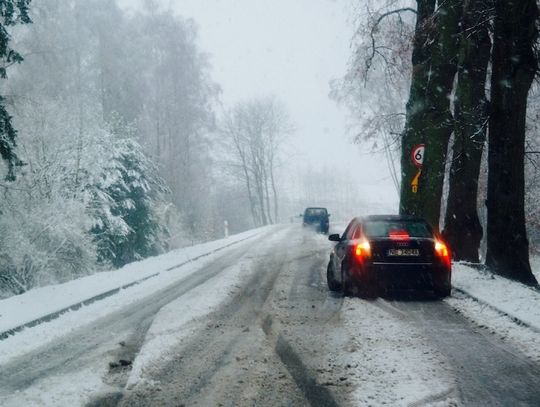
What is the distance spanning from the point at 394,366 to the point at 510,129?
5832mm

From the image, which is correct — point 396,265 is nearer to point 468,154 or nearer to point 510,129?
point 510,129

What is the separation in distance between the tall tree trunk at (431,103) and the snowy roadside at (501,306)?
3.63m

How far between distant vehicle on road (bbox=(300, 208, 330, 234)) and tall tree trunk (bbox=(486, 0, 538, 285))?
20736 mm

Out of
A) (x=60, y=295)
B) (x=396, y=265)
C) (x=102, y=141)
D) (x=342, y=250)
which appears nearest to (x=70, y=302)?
(x=60, y=295)

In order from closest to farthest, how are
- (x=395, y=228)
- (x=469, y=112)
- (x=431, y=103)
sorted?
(x=395, y=228) → (x=469, y=112) → (x=431, y=103)

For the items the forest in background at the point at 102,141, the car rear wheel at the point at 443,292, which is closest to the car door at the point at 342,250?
the car rear wheel at the point at 443,292

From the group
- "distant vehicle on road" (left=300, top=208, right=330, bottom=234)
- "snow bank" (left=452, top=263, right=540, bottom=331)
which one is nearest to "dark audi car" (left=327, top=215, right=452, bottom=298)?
"snow bank" (left=452, top=263, right=540, bottom=331)

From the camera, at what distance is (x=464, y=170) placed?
1269 centimetres

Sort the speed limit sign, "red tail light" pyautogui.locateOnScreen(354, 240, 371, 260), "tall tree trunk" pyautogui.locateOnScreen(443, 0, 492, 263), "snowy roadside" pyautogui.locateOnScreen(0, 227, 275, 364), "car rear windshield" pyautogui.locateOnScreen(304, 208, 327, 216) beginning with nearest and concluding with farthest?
"snowy roadside" pyautogui.locateOnScreen(0, 227, 275, 364) → "red tail light" pyautogui.locateOnScreen(354, 240, 371, 260) → "tall tree trunk" pyautogui.locateOnScreen(443, 0, 492, 263) → the speed limit sign → "car rear windshield" pyautogui.locateOnScreen(304, 208, 327, 216)

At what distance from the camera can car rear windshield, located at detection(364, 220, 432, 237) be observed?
874cm

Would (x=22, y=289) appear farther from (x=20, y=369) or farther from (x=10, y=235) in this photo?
(x=20, y=369)

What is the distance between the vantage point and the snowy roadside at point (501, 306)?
5.85 meters

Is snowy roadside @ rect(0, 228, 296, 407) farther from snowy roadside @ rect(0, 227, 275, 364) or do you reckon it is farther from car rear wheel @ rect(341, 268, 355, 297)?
car rear wheel @ rect(341, 268, 355, 297)

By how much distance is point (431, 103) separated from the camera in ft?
41.9
